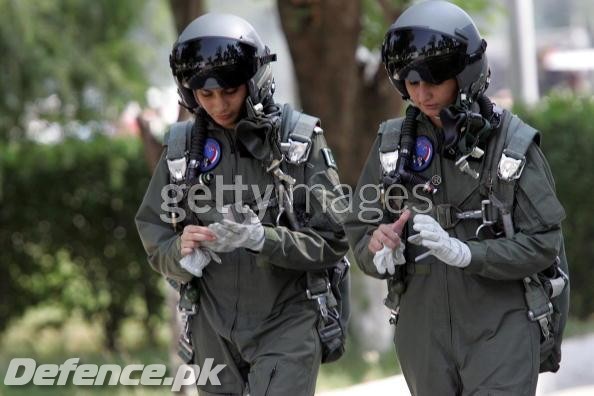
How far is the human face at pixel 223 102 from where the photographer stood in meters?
4.76

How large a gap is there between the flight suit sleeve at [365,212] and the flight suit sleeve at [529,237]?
42 cm

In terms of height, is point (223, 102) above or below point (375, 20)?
above

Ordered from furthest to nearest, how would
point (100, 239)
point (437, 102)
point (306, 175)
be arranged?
point (100, 239) < point (306, 175) < point (437, 102)

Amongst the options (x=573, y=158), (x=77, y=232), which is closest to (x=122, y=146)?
(x=77, y=232)

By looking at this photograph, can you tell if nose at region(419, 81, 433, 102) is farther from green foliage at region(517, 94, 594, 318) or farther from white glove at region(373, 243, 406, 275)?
→ green foliage at region(517, 94, 594, 318)

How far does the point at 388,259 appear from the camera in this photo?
14.6 feet

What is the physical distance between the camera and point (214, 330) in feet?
16.0

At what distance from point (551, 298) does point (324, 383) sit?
456 centimetres

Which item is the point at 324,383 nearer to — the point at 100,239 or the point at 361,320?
the point at 361,320

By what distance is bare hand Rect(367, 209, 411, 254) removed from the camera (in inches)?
174

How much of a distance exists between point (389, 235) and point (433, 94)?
540mm

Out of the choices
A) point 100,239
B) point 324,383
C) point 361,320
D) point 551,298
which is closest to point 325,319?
point 551,298

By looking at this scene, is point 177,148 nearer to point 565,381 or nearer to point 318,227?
point 318,227

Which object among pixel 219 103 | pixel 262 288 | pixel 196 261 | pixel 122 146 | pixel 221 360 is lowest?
pixel 122 146
